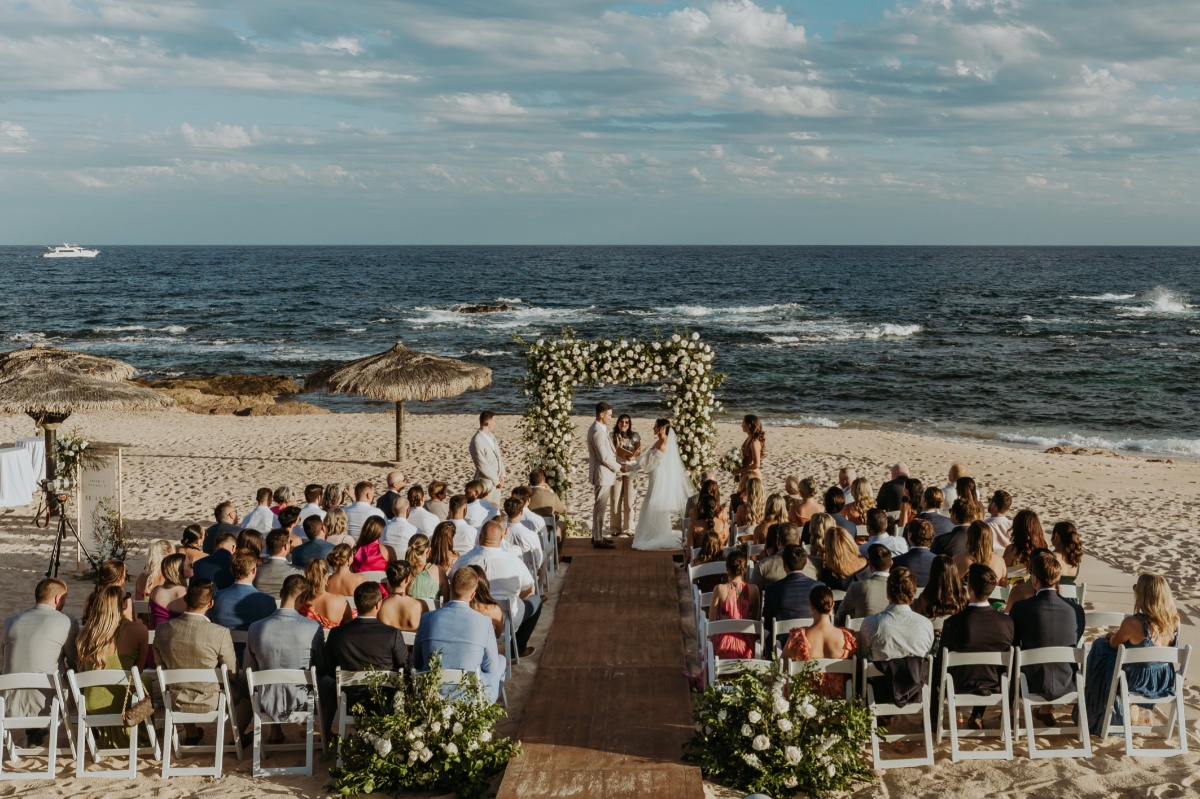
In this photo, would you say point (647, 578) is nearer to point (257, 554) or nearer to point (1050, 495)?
point (257, 554)

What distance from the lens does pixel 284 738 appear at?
23.0 feet

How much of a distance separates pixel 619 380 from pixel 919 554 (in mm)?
6039

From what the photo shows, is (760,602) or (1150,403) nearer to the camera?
(760,602)

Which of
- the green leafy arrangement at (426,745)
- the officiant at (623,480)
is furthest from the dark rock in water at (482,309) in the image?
the green leafy arrangement at (426,745)

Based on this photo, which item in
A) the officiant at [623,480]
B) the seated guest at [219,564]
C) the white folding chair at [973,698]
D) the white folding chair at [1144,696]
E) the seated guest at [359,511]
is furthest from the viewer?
the officiant at [623,480]

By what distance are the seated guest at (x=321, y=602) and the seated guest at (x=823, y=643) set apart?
3.08 m

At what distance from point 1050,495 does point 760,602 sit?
36.6ft

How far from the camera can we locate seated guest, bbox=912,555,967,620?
7.14 m

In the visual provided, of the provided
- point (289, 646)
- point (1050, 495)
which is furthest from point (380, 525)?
point (1050, 495)

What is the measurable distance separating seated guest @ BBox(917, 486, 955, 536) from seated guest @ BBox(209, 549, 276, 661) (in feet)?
18.2

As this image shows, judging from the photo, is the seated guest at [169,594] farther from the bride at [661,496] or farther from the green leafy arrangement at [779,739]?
the bride at [661,496]

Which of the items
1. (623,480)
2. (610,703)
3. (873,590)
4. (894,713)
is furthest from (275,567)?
(623,480)

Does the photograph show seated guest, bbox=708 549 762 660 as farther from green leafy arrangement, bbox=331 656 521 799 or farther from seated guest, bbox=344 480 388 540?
seated guest, bbox=344 480 388 540

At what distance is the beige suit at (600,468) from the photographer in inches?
475
